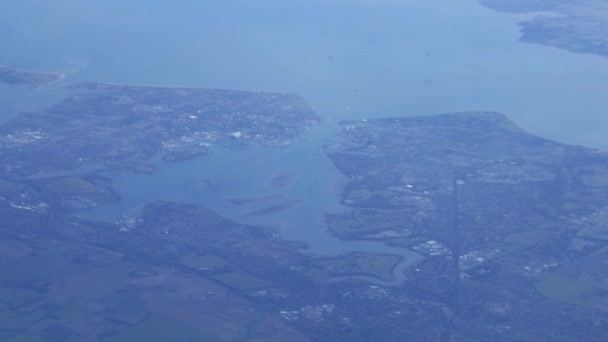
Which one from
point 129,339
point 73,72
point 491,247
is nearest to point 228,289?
point 129,339

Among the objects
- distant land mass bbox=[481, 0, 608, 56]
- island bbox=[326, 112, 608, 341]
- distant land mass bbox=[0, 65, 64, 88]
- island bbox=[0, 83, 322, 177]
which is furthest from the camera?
distant land mass bbox=[481, 0, 608, 56]

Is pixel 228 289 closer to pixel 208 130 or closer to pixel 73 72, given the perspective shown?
pixel 208 130

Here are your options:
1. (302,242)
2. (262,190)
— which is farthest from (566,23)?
(302,242)

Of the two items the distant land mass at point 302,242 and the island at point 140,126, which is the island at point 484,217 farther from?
the island at point 140,126

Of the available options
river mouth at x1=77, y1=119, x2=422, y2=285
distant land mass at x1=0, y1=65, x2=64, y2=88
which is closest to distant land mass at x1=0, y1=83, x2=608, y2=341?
river mouth at x1=77, y1=119, x2=422, y2=285

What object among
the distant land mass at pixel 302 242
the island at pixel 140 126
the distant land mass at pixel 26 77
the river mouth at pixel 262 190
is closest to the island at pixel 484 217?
the distant land mass at pixel 302 242

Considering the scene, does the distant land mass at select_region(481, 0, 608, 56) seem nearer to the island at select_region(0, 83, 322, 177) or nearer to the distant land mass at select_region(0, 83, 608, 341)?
the distant land mass at select_region(0, 83, 608, 341)

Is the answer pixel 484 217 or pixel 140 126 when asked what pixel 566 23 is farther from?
pixel 140 126

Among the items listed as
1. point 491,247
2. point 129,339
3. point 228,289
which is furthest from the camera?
point 491,247
